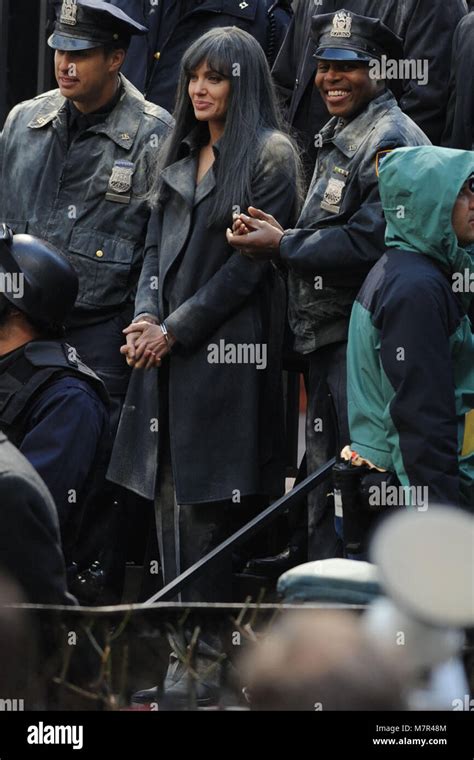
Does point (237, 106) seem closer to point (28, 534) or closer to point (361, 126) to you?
point (361, 126)

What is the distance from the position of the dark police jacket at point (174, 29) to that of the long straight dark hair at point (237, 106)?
32.1 inches

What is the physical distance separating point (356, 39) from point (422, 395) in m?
1.86

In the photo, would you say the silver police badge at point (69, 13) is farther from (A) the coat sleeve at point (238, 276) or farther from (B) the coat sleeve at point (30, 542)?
(B) the coat sleeve at point (30, 542)

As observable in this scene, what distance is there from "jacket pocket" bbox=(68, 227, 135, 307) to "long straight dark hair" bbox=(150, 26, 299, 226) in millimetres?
563

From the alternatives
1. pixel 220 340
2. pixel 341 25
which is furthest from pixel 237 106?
pixel 220 340

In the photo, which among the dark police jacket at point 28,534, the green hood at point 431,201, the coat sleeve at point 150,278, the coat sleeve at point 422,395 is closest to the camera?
the dark police jacket at point 28,534

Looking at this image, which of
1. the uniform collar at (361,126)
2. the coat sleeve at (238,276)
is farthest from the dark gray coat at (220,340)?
the uniform collar at (361,126)

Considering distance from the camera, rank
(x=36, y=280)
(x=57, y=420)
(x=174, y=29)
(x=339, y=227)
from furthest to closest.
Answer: (x=174, y=29) → (x=339, y=227) → (x=36, y=280) → (x=57, y=420)

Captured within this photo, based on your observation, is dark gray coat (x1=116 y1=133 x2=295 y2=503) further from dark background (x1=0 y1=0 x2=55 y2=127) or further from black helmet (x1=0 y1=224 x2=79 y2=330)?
dark background (x1=0 y1=0 x2=55 y2=127)

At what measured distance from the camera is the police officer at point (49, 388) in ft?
17.9

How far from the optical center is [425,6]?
669 cm

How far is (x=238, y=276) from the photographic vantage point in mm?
6402
